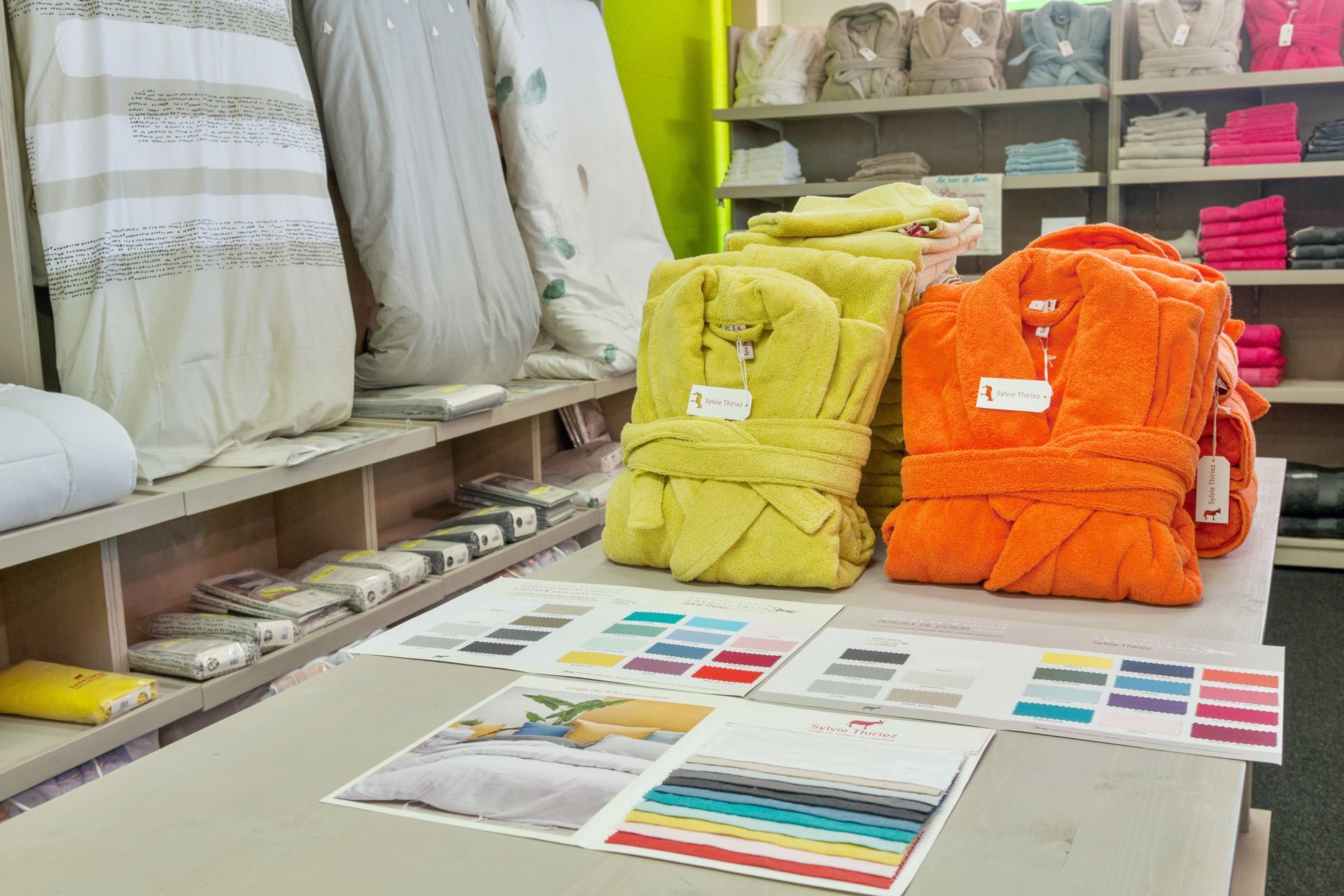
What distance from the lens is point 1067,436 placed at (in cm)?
136

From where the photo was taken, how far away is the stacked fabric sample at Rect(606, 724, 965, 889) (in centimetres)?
82

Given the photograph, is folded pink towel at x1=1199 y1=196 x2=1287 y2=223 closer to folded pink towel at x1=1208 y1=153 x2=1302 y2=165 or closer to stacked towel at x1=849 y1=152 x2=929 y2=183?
folded pink towel at x1=1208 y1=153 x2=1302 y2=165

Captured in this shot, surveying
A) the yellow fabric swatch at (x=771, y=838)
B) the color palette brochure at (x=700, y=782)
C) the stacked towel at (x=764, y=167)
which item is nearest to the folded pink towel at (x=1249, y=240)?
the stacked towel at (x=764, y=167)

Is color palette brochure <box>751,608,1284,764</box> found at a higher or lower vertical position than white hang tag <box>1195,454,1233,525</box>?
lower

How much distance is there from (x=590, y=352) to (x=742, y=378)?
5.46ft

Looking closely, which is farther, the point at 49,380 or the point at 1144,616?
the point at 49,380

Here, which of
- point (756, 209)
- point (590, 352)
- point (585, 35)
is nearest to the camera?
point (590, 352)

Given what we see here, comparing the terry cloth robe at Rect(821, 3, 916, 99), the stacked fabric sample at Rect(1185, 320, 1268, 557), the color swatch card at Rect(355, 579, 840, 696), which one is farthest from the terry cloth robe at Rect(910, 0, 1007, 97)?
the color swatch card at Rect(355, 579, 840, 696)

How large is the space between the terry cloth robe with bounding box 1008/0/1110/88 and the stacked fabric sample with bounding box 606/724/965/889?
3.61 meters

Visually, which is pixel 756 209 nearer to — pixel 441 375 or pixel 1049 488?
pixel 441 375

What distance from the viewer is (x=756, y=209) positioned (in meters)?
4.87

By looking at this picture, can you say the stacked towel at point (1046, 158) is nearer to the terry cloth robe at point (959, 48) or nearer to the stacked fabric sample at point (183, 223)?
the terry cloth robe at point (959, 48)

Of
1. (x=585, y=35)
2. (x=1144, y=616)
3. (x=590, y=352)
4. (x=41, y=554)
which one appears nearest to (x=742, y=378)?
(x=1144, y=616)

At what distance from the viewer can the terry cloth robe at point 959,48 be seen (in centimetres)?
408
